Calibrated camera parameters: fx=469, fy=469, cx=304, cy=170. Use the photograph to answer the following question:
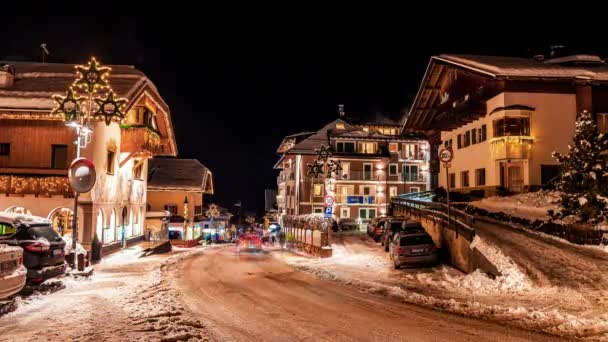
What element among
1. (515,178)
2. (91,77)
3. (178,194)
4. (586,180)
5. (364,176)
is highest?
(91,77)

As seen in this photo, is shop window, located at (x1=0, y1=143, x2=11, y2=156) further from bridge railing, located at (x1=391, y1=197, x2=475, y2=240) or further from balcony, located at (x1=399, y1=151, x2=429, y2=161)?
balcony, located at (x1=399, y1=151, x2=429, y2=161)

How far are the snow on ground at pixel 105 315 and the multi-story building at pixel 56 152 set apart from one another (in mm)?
9254

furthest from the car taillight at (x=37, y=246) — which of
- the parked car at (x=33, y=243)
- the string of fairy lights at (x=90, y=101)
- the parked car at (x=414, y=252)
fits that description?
the parked car at (x=414, y=252)

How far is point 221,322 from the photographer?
1012 centimetres

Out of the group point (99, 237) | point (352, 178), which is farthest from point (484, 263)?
point (352, 178)

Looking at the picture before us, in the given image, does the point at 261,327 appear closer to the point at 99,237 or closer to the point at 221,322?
the point at 221,322

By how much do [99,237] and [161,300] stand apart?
14.8 metres

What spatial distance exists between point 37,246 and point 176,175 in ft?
133

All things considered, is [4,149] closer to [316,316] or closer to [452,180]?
[316,316]

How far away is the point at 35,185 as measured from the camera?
24031 millimetres

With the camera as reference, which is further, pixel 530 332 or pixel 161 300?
pixel 161 300

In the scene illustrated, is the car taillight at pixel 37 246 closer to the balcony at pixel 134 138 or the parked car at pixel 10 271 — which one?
the parked car at pixel 10 271

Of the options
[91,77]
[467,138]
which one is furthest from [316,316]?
[467,138]

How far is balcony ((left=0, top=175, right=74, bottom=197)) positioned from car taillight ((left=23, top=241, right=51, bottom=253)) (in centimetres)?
1209
